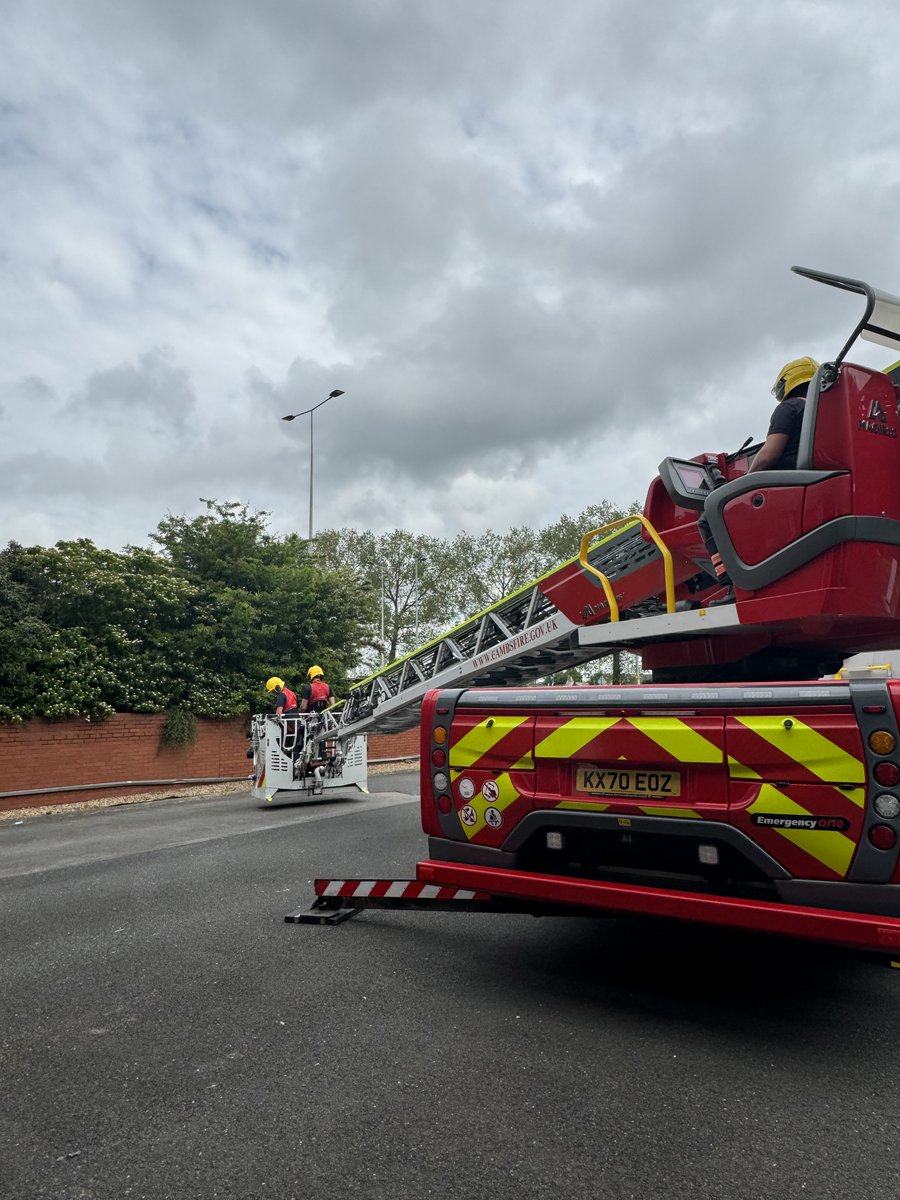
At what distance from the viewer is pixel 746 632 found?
Answer: 4020 millimetres

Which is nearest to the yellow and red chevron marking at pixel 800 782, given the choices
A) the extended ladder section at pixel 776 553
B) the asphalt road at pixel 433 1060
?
the asphalt road at pixel 433 1060

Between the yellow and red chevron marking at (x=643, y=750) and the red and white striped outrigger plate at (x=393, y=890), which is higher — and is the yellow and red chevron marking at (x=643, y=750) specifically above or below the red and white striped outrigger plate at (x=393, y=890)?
above

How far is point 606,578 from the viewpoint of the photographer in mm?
5051

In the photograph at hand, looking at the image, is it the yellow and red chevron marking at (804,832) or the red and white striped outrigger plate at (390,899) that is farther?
the red and white striped outrigger plate at (390,899)

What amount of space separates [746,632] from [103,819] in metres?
10.2

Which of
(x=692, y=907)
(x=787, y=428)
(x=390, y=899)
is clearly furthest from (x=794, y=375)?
(x=390, y=899)

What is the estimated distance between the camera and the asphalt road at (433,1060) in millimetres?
2281

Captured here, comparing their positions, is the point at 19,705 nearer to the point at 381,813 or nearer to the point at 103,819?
the point at 103,819

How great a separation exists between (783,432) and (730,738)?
170 cm

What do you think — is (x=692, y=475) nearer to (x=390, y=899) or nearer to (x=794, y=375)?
(x=794, y=375)

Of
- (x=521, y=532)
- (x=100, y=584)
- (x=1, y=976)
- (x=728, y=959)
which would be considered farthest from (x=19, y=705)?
(x=521, y=532)

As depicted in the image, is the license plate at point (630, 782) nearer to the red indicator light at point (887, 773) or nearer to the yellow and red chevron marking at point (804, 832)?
the yellow and red chevron marking at point (804, 832)

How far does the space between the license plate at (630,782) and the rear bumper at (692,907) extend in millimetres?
401

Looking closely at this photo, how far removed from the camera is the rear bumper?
2.84 meters
